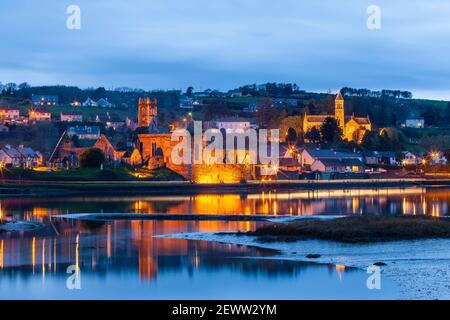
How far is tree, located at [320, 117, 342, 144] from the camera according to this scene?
123750mm

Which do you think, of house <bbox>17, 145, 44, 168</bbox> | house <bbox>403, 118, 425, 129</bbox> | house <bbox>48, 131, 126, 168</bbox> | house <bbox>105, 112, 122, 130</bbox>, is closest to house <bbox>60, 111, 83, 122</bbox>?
house <bbox>105, 112, 122, 130</bbox>

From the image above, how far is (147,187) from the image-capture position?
81562 millimetres

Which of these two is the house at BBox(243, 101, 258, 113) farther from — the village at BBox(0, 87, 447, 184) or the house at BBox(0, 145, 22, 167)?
the house at BBox(0, 145, 22, 167)

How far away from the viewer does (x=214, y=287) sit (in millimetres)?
28281

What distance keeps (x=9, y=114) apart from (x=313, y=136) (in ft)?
166

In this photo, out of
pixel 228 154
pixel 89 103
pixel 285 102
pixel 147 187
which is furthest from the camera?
pixel 89 103

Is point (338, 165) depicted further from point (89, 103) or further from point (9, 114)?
point (89, 103)

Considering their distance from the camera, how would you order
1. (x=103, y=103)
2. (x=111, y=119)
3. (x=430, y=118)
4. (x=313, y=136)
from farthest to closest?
(x=103, y=103) < (x=430, y=118) < (x=111, y=119) < (x=313, y=136)

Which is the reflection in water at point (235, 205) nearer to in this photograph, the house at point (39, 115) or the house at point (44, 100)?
the house at point (39, 115)

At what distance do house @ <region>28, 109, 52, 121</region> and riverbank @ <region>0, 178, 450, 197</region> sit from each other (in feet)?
195

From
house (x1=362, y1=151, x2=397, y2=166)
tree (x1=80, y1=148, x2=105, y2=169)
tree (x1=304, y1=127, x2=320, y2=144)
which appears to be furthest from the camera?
tree (x1=304, y1=127, x2=320, y2=144)

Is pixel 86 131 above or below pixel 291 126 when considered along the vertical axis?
below

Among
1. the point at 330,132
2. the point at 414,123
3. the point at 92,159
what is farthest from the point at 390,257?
the point at 414,123
